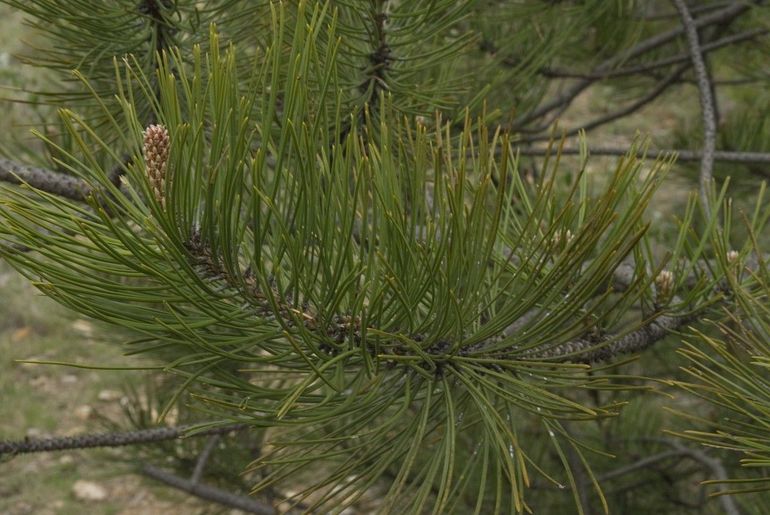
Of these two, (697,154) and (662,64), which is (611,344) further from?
(662,64)

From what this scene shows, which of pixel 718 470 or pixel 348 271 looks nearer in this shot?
pixel 348 271

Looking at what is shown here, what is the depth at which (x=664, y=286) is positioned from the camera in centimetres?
77

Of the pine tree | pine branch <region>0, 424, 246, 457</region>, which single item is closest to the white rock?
pine branch <region>0, 424, 246, 457</region>

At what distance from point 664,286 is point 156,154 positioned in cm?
46

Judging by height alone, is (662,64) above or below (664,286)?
above

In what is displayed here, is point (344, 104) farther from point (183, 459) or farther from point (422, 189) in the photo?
point (183, 459)

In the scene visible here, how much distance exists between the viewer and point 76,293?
539mm

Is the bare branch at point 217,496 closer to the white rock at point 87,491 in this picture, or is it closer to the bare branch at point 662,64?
the bare branch at point 662,64

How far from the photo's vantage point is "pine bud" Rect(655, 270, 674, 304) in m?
0.77

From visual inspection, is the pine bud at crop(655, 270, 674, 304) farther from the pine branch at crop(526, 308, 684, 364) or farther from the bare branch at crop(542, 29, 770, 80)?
the bare branch at crop(542, 29, 770, 80)

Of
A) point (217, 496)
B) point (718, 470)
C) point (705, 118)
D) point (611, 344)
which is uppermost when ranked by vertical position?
point (705, 118)

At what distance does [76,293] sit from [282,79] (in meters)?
0.41

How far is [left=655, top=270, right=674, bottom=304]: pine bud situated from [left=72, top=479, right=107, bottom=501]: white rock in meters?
2.64

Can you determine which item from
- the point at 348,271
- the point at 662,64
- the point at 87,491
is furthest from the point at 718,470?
the point at 87,491
